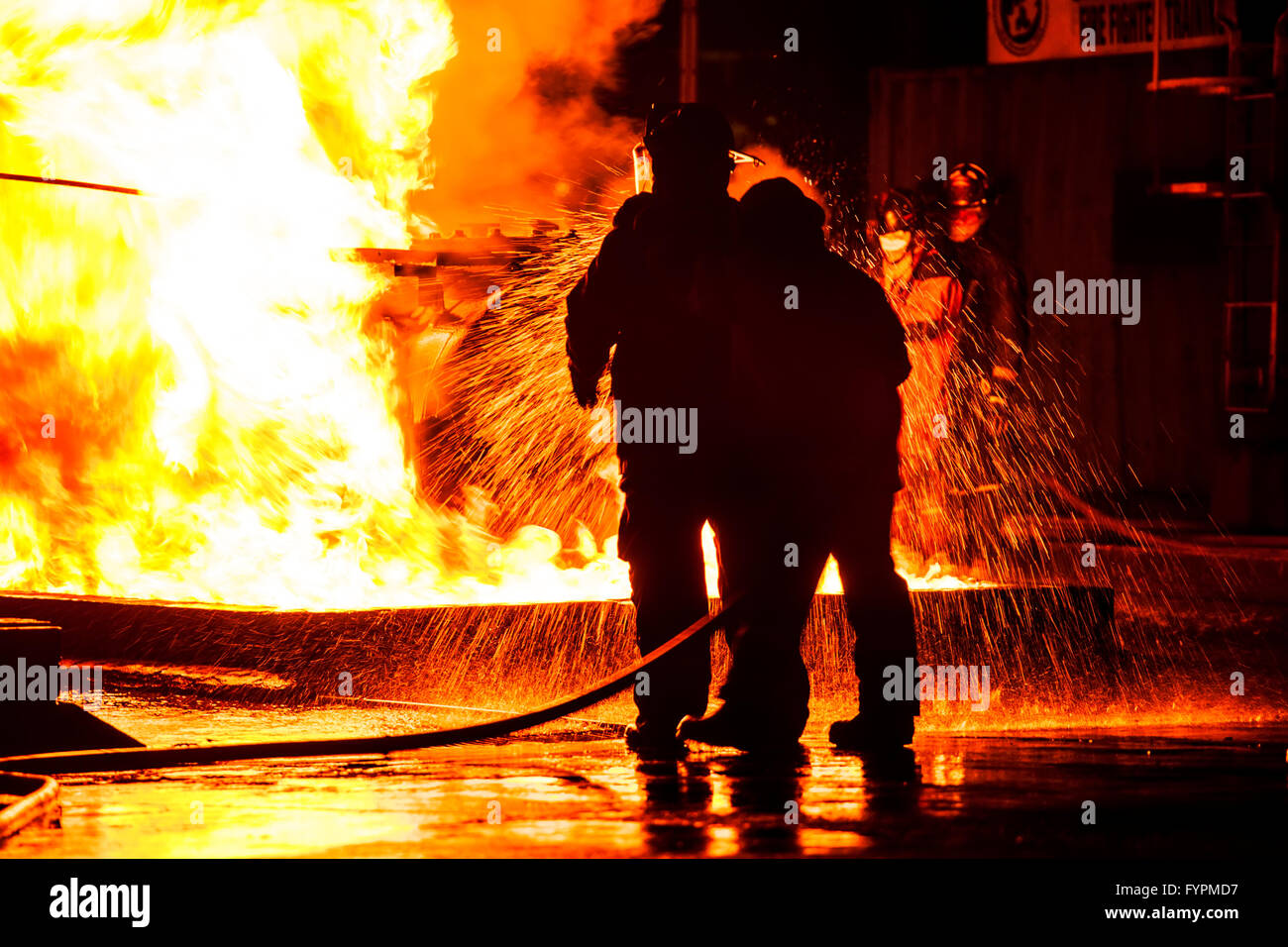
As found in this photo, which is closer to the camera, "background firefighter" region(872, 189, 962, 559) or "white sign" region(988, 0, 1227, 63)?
"background firefighter" region(872, 189, 962, 559)

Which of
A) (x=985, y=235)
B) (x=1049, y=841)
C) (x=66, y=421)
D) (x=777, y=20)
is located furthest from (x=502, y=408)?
(x=1049, y=841)

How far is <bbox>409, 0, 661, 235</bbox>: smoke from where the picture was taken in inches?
533

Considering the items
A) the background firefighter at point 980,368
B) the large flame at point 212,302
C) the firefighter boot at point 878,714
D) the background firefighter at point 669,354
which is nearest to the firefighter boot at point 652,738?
the background firefighter at point 669,354

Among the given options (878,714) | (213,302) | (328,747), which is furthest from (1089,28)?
(328,747)

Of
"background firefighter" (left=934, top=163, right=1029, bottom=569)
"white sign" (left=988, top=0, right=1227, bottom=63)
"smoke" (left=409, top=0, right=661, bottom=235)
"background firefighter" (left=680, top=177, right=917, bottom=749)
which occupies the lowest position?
"background firefighter" (left=680, top=177, right=917, bottom=749)

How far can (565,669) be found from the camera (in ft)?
25.4

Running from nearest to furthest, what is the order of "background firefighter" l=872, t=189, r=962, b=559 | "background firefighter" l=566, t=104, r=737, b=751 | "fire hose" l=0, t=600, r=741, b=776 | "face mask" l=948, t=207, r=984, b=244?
"fire hose" l=0, t=600, r=741, b=776 < "background firefighter" l=566, t=104, r=737, b=751 < "background firefighter" l=872, t=189, r=962, b=559 < "face mask" l=948, t=207, r=984, b=244

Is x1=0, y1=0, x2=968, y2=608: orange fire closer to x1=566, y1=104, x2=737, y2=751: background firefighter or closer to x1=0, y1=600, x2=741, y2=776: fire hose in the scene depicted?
x1=566, y1=104, x2=737, y2=751: background firefighter

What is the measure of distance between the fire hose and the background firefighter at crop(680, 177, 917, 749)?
0.76 feet

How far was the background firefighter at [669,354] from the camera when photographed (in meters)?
6.10

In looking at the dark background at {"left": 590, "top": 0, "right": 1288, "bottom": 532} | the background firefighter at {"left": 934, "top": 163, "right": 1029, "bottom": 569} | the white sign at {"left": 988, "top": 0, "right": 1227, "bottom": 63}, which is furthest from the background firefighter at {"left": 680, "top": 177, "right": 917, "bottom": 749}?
the white sign at {"left": 988, "top": 0, "right": 1227, "bottom": 63}

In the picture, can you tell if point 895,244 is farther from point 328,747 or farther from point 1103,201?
point 328,747

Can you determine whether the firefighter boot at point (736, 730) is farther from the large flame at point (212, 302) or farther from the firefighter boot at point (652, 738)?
the large flame at point (212, 302)

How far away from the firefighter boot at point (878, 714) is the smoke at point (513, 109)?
293 inches
